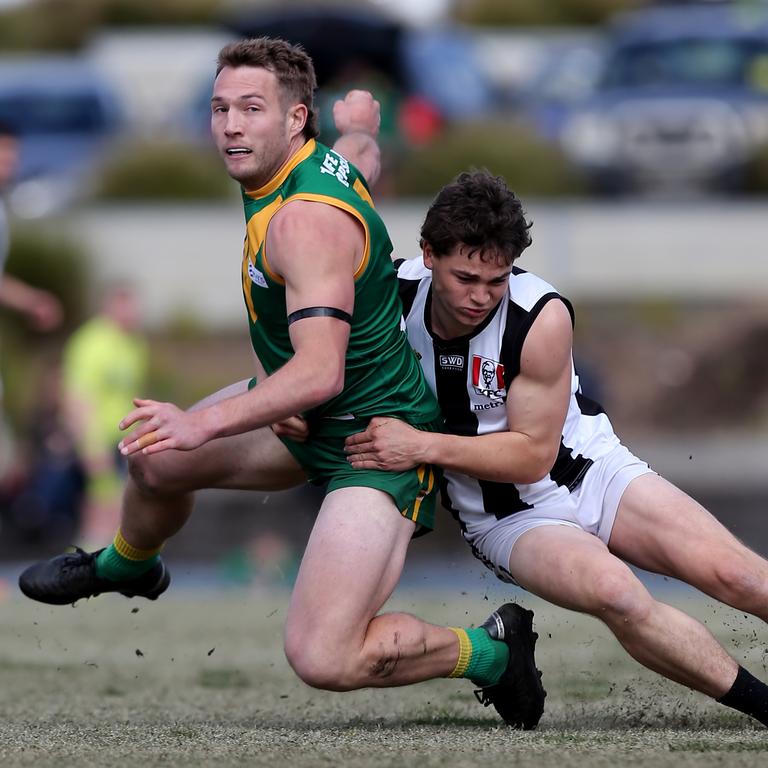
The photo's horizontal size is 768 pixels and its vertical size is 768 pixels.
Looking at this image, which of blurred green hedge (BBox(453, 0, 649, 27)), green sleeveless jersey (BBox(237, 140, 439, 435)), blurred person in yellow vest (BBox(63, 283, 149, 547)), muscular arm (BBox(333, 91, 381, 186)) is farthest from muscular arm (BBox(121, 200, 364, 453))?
blurred green hedge (BBox(453, 0, 649, 27))

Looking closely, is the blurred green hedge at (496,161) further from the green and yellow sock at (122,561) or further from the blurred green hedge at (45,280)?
the green and yellow sock at (122,561)

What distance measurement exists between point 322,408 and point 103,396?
7.37 meters

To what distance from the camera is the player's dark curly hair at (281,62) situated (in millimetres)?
4906

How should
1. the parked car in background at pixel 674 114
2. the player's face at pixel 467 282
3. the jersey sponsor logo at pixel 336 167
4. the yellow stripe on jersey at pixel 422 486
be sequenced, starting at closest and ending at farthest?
1. the player's face at pixel 467 282
2. the jersey sponsor logo at pixel 336 167
3. the yellow stripe on jersey at pixel 422 486
4. the parked car in background at pixel 674 114

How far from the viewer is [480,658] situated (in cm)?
513

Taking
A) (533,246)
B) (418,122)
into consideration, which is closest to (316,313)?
(533,246)

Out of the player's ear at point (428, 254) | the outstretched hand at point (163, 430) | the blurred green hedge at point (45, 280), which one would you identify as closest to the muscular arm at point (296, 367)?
the outstretched hand at point (163, 430)

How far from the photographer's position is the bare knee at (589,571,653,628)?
4738 mm

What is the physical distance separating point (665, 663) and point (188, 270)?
11869mm

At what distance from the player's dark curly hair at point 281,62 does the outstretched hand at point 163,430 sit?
42.1 inches

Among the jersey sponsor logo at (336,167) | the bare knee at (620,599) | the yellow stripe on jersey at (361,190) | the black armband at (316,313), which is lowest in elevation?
the bare knee at (620,599)

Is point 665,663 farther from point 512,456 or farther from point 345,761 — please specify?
point 345,761

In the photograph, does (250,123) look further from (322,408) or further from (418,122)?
(418,122)

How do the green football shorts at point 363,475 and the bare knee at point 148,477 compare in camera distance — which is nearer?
the green football shorts at point 363,475
